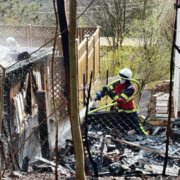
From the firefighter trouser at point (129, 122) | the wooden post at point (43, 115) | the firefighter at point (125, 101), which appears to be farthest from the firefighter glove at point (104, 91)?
the wooden post at point (43, 115)

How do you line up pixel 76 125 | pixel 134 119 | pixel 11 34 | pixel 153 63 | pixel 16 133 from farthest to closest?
pixel 11 34, pixel 153 63, pixel 134 119, pixel 16 133, pixel 76 125

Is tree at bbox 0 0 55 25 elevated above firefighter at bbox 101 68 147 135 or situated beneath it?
elevated above

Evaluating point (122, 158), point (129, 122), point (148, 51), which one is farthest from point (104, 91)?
point (148, 51)

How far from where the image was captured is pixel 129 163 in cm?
442

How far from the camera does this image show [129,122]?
680cm

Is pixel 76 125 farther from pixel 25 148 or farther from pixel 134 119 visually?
pixel 134 119

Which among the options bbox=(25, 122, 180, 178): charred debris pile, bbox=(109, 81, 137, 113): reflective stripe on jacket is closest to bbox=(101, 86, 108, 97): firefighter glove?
bbox=(109, 81, 137, 113): reflective stripe on jacket

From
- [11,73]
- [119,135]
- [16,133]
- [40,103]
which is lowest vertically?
[119,135]

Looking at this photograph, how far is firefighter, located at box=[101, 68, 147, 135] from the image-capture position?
637 cm

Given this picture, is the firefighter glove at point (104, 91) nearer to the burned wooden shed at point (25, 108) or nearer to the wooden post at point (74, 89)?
the burned wooden shed at point (25, 108)

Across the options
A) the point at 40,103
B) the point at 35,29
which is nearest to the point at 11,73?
the point at 40,103

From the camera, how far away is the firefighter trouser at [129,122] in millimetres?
6500

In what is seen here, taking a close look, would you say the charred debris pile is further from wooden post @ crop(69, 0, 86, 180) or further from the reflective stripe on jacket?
wooden post @ crop(69, 0, 86, 180)

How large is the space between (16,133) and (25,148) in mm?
549
